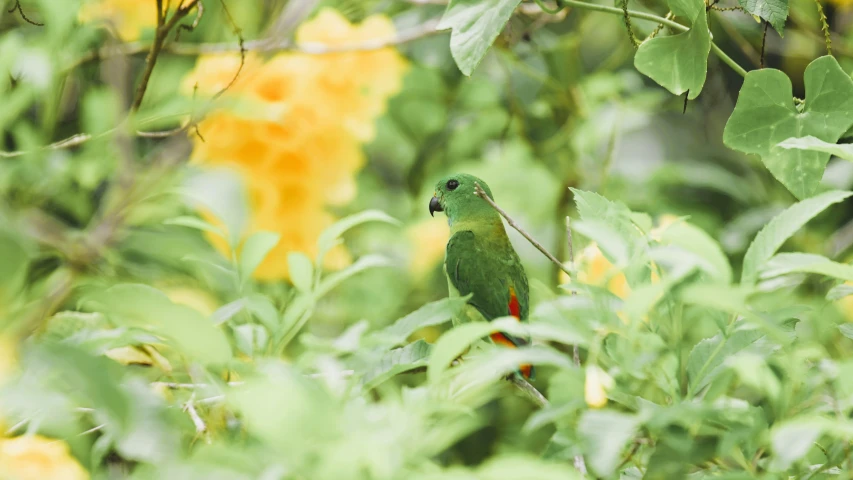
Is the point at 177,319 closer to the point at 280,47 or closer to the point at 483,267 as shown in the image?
the point at 483,267

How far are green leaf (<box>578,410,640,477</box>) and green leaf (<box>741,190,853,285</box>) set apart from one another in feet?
0.54

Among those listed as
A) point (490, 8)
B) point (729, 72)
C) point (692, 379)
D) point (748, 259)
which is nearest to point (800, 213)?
point (748, 259)

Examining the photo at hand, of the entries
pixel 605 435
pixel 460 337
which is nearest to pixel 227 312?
pixel 460 337

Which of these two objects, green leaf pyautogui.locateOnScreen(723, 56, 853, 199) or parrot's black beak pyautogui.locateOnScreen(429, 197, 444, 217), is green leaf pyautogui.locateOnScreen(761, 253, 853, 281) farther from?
parrot's black beak pyautogui.locateOnScreen(429, 197, 444, 217)

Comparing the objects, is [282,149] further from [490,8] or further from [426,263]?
[426,263]

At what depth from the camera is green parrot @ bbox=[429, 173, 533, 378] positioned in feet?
3.63

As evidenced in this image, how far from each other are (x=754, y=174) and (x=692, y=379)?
166 centimetres

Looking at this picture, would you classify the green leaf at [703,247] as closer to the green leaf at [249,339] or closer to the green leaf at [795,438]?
the green leaf at [795,438]

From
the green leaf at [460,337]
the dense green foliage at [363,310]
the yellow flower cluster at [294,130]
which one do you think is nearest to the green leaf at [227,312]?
the dense green foliage at [363,310]

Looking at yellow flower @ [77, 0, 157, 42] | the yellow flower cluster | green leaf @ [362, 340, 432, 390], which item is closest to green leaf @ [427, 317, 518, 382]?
green leaf @ [362, 340, 432, 390]

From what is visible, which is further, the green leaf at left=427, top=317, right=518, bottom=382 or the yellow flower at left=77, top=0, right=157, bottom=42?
the yellow flower at left=77, top=0, right=157, bottom=42

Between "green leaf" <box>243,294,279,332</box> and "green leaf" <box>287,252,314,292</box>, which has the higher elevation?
"green leaf" <box>287,252,314,292</box>

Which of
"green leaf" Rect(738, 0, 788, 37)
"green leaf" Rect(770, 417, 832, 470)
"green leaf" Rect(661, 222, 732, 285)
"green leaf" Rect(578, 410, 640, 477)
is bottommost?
"green leaf" Rect(578, 410, 640, 477)

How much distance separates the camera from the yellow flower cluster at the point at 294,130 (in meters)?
1.17
